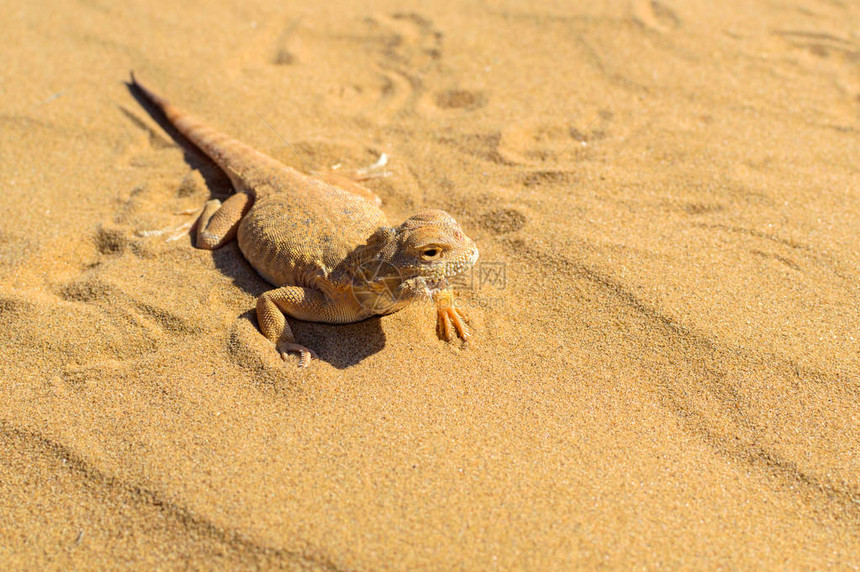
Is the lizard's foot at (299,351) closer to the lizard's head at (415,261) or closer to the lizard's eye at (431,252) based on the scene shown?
the lizard's head at (415,261)

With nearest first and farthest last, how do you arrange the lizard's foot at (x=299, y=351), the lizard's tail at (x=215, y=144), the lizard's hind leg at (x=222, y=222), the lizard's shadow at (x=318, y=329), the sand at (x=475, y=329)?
1. the sand at (x=475, y=329)
2. the lizard's foot at (x=299, y=351)
3. the lizard's shadow at (x=318, y=329)
4. the lizard's hind leg at (x=222, y=222)
5. the lizard's tail at (x=215, y=144)

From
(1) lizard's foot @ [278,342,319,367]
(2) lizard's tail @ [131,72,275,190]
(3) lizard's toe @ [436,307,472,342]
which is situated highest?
(2) lizard's tail @ [131,72,275,190]

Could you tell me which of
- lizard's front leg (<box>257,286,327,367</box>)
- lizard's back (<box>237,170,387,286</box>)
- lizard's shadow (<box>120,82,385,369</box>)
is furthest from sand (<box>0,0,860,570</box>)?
lizard's back (<box>237,170,387,286</box>)

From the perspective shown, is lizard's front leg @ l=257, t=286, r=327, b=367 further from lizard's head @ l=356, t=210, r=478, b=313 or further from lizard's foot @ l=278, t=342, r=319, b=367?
lizard's head @ l=356, t=210, r=478, b=313

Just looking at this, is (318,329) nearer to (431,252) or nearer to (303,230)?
(303,230)

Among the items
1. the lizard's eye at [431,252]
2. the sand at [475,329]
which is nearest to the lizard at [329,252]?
A: the lizard's eye at [431,252]

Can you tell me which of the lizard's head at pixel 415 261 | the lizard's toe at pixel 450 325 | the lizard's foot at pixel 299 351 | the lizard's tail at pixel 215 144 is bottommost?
the lizard's foot at pixel 299 351

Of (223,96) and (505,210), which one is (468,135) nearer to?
(505,210)
